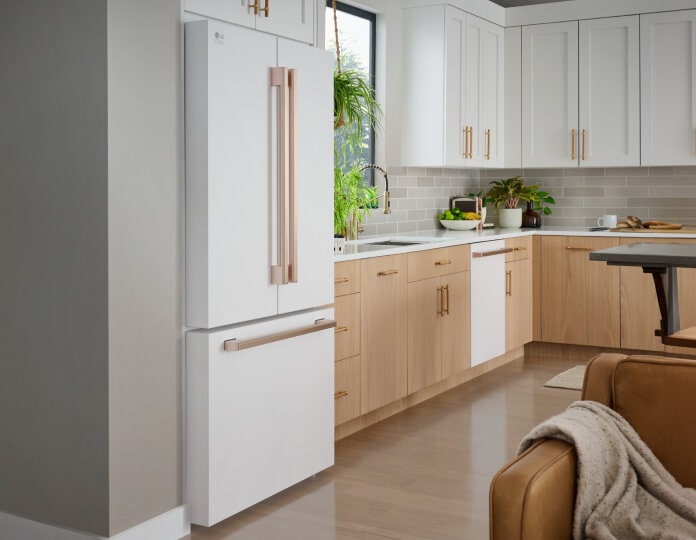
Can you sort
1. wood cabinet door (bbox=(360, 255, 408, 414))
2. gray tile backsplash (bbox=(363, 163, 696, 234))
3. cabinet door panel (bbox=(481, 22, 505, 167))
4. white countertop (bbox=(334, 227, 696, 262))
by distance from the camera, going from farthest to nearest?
cabinet door panel (bbox=(481, 22, 505, 167))
gray tile backsplash (bbox=(363, 163, 696, 234))
white countertop (bbox=(334, 227, 696, 262))
wood cabinet door (bbox=(360, 255, 408, 414))

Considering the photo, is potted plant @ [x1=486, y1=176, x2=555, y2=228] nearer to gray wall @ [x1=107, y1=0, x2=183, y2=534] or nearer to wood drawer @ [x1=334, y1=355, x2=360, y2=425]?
wood drawer @ [x1=334, y1=355, x2=360, y2=425]


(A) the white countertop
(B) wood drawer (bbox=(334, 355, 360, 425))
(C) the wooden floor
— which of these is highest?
(A) the white countertop

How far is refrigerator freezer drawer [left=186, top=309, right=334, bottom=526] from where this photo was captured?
3.10 m

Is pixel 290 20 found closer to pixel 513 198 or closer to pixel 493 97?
pixel 493 97

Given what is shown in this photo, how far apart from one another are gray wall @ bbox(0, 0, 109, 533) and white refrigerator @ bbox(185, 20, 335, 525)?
38 centimetres

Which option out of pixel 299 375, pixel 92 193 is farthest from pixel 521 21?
pixel 92 193

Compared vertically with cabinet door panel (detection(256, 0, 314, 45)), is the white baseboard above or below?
below

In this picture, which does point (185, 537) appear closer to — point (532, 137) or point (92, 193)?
point (92, 193)

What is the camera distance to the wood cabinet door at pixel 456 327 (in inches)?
203

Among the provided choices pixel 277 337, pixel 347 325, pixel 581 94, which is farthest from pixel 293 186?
pixel 581 94

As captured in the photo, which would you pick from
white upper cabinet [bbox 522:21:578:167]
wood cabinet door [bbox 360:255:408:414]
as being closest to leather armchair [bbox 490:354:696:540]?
wood cabinet door [bbox 360:255:408:414]

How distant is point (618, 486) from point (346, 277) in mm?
2331

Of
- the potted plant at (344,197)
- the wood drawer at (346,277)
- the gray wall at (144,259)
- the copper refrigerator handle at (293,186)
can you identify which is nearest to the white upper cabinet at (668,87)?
the potted plant at (344,197)

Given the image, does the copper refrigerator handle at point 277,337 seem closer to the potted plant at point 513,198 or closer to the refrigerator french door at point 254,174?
the refrigerator french door at point 254,174
